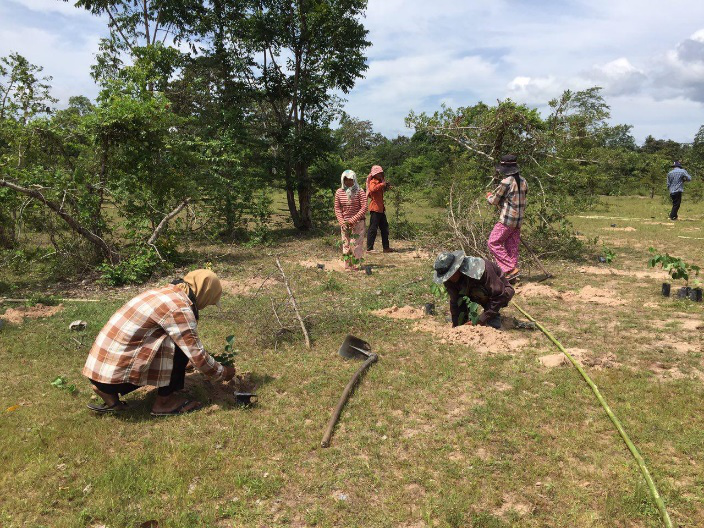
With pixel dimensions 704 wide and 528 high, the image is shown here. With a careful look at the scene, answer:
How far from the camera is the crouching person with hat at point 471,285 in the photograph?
4.75 m

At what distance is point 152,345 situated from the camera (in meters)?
3.61

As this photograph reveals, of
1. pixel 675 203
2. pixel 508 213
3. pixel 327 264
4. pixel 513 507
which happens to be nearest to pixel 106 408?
pixel 513 507

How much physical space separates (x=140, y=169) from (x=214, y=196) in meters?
2.13

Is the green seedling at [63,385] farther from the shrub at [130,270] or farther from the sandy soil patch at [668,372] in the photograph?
the sandy soil patch at [668,372]

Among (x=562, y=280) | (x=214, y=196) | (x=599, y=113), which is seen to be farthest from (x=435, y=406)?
(x=214, y=196)

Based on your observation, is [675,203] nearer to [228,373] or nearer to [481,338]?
[481,338]

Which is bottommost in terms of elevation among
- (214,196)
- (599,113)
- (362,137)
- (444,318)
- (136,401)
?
(136,401)

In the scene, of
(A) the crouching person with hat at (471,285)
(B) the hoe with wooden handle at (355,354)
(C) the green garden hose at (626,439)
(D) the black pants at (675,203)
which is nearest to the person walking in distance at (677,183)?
(D) the black pants at (675,203)

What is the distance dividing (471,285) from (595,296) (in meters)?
2.32

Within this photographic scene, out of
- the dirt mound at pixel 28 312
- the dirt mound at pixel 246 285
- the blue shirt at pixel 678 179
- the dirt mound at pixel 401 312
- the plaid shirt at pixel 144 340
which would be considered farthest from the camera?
the blue shirt at pixel 678 179

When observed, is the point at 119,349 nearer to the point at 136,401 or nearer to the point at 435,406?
the point at 136,401

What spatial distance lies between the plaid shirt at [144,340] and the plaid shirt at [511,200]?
4566 millimetres

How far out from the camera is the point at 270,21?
1124cm

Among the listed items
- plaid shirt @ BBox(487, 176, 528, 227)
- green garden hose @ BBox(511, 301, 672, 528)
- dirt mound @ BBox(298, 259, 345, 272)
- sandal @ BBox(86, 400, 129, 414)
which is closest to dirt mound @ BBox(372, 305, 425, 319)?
green garden hose @ BBox(511, 301, 672, 528)
